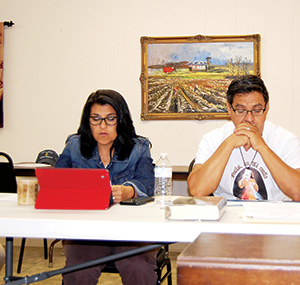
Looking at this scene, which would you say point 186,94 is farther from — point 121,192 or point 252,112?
point 121,192

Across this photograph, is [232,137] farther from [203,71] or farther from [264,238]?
→ [203,71]

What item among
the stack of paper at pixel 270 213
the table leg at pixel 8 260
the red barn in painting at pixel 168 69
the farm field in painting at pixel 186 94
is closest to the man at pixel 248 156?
the stack of paper at pixel 270 213

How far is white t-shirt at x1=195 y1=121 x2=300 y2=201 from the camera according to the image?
1.96 m

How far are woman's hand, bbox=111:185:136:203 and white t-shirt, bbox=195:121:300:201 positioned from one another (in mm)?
414

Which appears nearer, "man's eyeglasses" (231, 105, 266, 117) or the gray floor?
"man's eyeglasses" (231, 105, 266, 117)

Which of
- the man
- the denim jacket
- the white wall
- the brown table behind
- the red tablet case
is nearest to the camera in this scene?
the brown table behind

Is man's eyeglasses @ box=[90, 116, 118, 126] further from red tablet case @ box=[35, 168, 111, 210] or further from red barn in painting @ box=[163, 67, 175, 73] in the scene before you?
red barn in painting @ box=[163, 67, 175, 73]

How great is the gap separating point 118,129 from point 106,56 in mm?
2324

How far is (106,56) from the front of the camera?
13.9ft

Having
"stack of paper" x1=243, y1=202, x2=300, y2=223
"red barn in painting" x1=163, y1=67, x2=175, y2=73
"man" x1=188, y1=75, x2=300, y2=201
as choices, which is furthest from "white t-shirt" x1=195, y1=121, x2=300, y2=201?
"red barn in painting" x1=163, y1=67, x2=175, y2=73

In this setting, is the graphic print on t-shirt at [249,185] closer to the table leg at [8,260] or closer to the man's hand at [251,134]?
the man's hand at [251,134]

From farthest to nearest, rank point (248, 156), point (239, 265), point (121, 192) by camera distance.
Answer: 1. point (248, 156)
2. point (121, 192)
3. point (239, 265)

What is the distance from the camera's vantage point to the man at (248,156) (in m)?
1.88

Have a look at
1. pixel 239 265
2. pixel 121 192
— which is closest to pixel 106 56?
pixel 121 192
